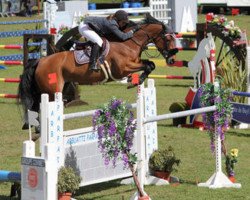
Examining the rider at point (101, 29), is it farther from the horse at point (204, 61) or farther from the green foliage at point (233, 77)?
the green foliage at point (233, 77)

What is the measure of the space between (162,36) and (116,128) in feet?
19.0

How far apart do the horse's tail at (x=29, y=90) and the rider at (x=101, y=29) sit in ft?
2.82

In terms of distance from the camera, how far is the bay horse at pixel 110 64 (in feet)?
42.0

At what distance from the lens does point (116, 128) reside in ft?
25.0

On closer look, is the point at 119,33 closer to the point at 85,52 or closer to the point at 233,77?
the point at 85,52

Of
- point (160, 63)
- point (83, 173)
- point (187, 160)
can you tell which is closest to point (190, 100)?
point (187, 160)

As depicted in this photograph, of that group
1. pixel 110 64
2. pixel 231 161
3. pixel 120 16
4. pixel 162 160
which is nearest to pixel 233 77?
pixel 110 64

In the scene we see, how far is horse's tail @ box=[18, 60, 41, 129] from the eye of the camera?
12320 mm

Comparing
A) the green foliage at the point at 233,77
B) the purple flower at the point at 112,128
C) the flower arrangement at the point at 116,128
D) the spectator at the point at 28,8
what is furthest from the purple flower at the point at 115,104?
the spectator at the point at 28,8

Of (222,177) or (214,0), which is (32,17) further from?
(222,177)

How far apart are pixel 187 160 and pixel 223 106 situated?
5.87ft

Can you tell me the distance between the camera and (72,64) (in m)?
13.0

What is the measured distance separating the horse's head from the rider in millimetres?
325

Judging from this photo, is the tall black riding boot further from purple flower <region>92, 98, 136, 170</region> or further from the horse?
purple flower <region>92, 98, 136, 170</region>
